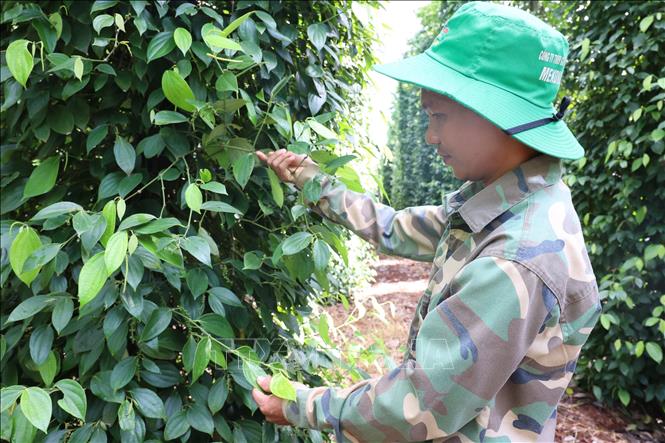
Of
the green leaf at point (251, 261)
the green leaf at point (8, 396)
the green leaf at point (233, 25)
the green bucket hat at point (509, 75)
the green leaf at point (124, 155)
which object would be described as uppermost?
the green bucket hat at point (509, 75)

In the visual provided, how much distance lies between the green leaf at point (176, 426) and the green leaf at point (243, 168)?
539 millimetres

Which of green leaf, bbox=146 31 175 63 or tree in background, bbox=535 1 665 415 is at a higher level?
green leaf, bbox=146 31 175 63

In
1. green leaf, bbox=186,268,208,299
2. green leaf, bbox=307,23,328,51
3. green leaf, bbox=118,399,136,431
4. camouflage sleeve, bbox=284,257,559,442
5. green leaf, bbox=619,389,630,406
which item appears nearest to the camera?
camouflage sleeve, bbox=284,257,559,442

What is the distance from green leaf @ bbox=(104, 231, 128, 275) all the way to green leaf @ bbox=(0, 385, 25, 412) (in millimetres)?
277

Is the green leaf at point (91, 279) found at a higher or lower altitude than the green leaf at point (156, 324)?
higher

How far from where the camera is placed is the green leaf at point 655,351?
2.73 metres

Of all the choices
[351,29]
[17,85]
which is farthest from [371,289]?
[17,85]

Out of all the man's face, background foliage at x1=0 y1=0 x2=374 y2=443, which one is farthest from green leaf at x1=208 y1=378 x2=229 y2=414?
the man's face

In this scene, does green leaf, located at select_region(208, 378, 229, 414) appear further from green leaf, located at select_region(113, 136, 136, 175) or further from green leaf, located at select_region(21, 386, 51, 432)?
green leaf, located at select_region(113, 136, 136, 175)

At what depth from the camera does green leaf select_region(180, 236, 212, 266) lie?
1.07 meters

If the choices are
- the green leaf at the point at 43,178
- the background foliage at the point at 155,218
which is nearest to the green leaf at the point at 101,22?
the background foliage at the point at 155,218

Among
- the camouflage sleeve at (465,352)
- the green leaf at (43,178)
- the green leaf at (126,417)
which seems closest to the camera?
the camouflage sleeve at (465,352)

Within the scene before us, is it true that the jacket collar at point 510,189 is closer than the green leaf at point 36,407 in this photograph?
No

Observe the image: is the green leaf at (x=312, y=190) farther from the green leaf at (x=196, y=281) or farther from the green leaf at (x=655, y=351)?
the green leaf at (x=655, y=351)
